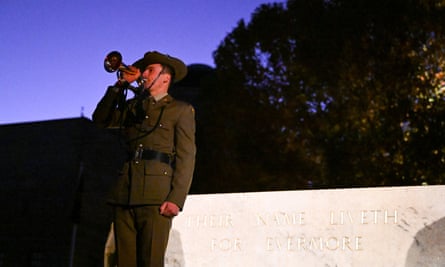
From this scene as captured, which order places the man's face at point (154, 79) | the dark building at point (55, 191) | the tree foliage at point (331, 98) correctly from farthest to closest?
the dark building at point (55, 191) → the tree foliage at point (331, 98) → the man's face at point (154, 79)

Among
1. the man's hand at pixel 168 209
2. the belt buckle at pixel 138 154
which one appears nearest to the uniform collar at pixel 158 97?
the belt buckle at pixel 138 154

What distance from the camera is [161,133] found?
4.24 meters

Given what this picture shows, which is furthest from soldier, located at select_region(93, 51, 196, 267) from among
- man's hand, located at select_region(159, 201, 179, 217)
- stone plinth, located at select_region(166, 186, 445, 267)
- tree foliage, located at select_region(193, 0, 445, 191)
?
tree foliage, located at select_region(193, 0, 445, 191)

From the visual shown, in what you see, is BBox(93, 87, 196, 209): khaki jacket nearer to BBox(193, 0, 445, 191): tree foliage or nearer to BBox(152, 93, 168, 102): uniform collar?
BBox(152, 93, 168, 102): uniform collar

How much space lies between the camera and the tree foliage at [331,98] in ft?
48.4

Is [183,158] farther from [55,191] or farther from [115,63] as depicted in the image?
[55,191]

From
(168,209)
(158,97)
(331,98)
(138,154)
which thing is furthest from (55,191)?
(168,209)

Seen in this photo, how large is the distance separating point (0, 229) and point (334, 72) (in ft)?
51.9

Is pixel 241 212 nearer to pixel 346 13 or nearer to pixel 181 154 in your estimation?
pixel 181 154

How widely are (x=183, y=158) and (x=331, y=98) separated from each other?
40.1 ft

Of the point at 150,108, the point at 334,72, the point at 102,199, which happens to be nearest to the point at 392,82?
the point at 334,72

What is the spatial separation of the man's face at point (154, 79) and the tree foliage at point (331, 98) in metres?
10.8

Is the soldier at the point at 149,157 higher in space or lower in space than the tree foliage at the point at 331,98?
lower

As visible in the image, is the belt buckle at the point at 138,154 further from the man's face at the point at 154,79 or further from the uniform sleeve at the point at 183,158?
the man's face at the point at 154,79
